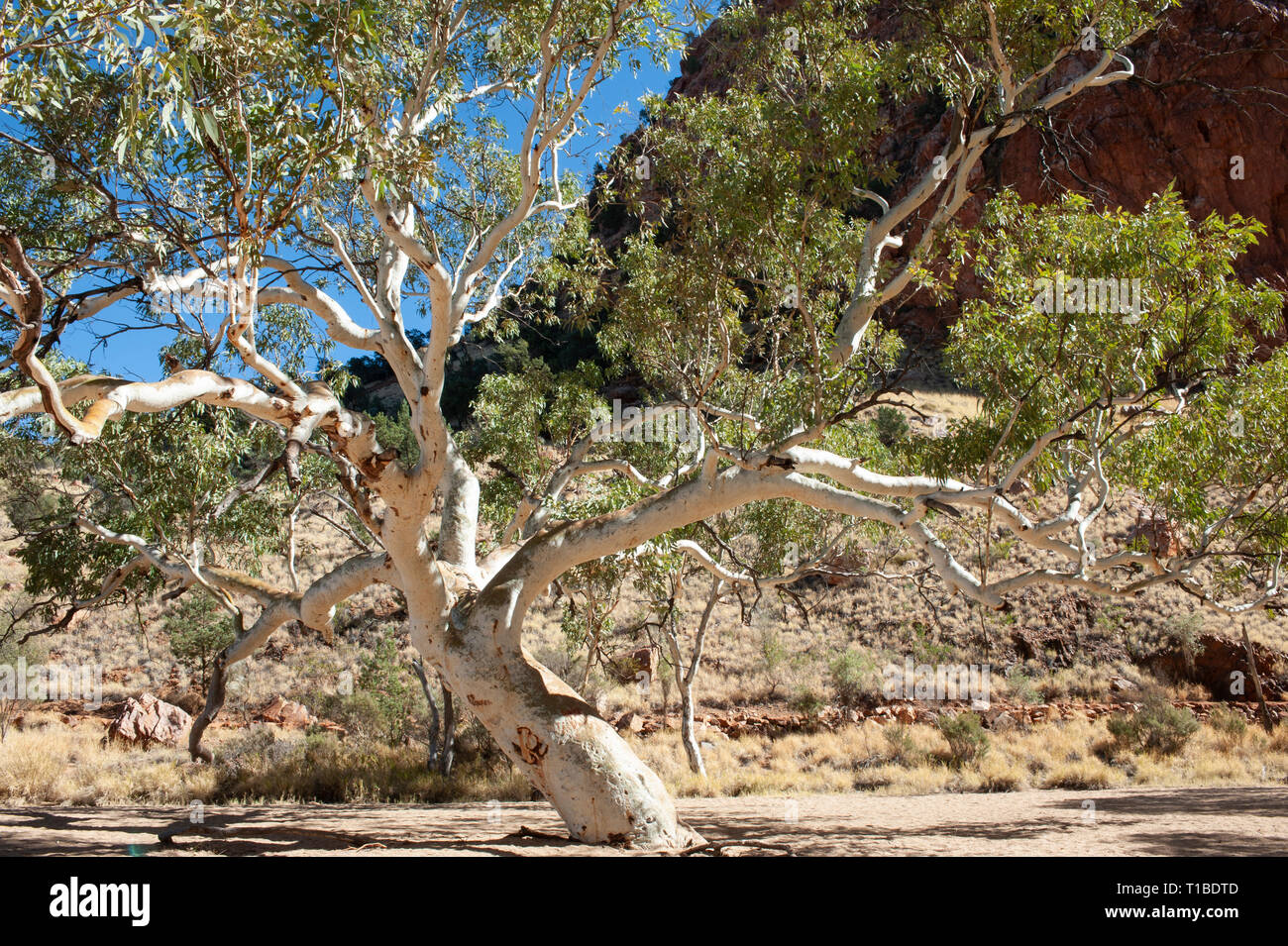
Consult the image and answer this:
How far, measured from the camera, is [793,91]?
8.82 metres

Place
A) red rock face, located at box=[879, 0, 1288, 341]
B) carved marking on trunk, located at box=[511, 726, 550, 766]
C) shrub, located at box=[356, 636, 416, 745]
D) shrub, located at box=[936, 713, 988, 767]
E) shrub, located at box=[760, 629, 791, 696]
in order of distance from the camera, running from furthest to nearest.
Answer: red rock face, located at box=[879, 0, 1288, 341], shrub, located at box=[760, 629, 791, 696], shrub, located at box=[356, 636, 416, 745], shrub, located at box=[936, 713, 988, 767], carved marking on trunk, located at box=[511, 726, 550, 766]

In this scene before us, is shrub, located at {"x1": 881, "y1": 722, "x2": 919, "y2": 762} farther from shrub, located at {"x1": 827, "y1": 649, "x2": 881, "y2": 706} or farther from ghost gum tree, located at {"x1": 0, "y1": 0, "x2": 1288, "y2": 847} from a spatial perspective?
ghost gum tree, located at {"x1": 0, "y1": 0, "x2": 1288, "y2": 847}

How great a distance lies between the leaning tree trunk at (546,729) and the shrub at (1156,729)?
31.6ft

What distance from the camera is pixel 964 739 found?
12352mm

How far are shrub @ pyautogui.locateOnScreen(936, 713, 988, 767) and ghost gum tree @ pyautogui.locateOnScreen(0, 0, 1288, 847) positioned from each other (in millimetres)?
5242

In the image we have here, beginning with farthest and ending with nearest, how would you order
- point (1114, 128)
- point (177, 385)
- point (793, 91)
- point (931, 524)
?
point (1114, 128), point (931, 524), point (793, 91), point (177, 385)

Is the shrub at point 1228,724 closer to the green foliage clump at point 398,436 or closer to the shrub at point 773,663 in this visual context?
the shrub at point 773,663

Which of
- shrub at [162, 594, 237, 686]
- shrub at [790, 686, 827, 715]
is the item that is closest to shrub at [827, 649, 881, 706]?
shrub at [790, 686, 827, 715]

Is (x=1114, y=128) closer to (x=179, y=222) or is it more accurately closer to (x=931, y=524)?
(x=931, y=524)

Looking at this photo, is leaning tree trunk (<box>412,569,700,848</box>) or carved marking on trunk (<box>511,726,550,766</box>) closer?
leaning tree trunk (<box>412,569,700,848</box>)

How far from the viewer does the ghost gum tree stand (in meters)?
4.80

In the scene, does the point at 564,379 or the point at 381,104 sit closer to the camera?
the point at 381,104

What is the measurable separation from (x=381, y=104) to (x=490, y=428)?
4.37 m
